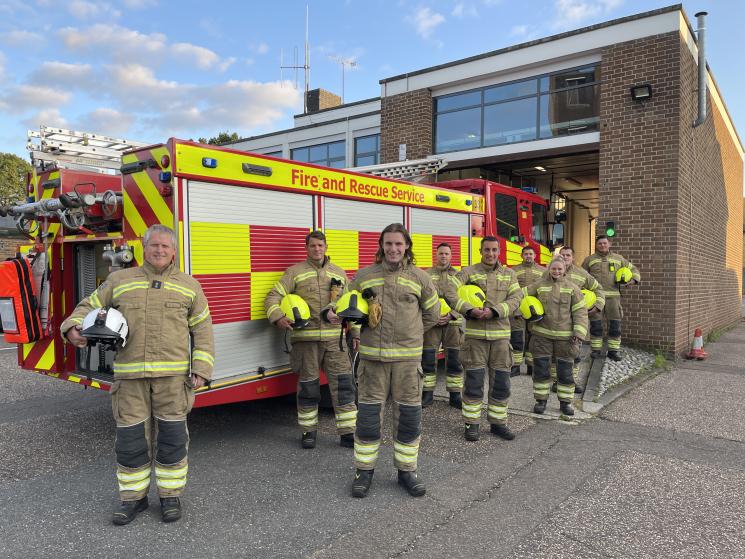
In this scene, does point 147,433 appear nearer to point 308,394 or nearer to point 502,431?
point 308,394

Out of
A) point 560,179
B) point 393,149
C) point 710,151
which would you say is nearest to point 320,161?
point 393,149

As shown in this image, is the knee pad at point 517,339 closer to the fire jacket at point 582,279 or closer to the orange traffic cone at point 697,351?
the fire jacket at point 582,279

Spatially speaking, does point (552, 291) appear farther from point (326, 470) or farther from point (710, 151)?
point (710, 151)

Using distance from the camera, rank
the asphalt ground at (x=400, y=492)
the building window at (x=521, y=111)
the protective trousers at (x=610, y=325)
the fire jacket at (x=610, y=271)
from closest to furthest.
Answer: the asphalt ground at (x=400, y=492)
the protective trousers at (x=610, y=325)
the fire jacket at (x=610, y=271)
the building window at (x=521, y=111)

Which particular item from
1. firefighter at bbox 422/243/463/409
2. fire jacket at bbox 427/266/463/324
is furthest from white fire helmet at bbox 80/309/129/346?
firefighter at bbox 422/243/463/409

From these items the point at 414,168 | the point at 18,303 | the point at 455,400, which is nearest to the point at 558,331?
the point at 455,400

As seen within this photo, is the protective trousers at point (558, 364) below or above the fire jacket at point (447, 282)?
below

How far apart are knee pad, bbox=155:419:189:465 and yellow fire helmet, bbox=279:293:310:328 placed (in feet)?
4.23

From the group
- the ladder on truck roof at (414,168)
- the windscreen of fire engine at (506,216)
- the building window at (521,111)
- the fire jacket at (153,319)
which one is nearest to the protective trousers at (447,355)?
the ladder on truck roof at (414,168)

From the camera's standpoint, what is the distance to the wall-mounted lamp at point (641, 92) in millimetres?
9047

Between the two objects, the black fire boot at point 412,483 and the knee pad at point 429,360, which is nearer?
the black fire boot at point 412,483

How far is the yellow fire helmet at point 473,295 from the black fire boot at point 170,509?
277 cm

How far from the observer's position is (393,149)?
1273 cm

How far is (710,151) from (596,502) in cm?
1033
